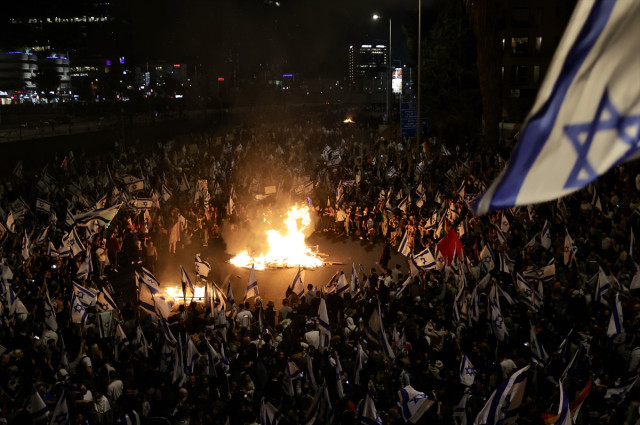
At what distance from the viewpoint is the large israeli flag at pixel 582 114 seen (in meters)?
2.97

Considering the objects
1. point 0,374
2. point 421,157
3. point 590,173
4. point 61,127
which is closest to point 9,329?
point 0,374

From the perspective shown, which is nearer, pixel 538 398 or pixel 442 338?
pixel 538 398

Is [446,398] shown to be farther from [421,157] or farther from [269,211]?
[421,157]

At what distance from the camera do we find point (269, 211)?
72.5 feet

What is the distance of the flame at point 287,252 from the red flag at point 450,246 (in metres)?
4.46

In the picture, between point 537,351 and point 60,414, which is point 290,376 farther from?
point 537,351

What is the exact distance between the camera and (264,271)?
1786cm

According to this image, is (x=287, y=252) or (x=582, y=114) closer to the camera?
(x=582, y=114)

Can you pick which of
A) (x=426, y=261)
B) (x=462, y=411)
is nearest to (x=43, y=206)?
(x=426, y=261)

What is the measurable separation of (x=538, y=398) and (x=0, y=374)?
7179 mm

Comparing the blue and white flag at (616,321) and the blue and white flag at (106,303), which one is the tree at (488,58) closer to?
the blue and white flag at (616,321)

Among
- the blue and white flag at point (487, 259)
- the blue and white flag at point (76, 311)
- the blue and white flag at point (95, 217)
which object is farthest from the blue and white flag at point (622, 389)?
the blue and white flag at point (95, 217)

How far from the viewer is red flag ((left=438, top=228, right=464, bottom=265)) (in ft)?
45.9

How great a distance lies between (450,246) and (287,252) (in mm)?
6451
